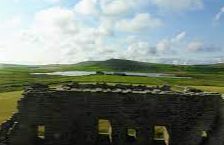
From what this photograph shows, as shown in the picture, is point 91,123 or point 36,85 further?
point 36,85

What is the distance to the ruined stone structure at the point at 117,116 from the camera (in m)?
23.4

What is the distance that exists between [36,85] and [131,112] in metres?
6.51

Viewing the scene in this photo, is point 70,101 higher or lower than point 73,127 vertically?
higher

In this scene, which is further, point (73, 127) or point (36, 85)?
point (36, 85)

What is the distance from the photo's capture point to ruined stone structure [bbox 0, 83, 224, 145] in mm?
23375

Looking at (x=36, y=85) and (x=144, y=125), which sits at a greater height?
(x=36, y=85)

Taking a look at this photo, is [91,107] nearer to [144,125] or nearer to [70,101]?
[70,101]

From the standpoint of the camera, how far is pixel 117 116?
77.0 feet

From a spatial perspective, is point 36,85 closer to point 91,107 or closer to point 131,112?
point 91,107

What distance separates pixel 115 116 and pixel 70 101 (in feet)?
8.57

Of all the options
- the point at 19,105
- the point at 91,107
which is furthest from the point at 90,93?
the point at 19,105

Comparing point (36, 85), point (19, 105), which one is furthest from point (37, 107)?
point (36, 85)

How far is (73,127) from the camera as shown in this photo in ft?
78.5

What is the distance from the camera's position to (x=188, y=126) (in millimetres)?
23500
